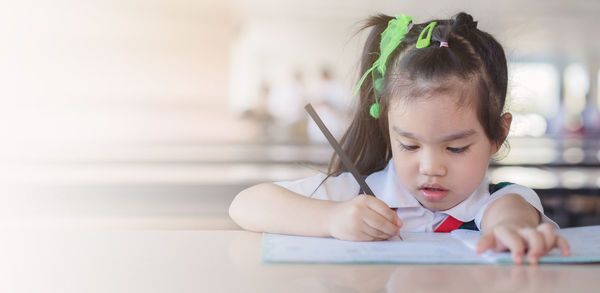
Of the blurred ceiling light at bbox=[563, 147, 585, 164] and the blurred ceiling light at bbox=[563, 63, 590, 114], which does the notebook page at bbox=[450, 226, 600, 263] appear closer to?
the blurred ceiling light at bbox=[563, 147, 585, 164]

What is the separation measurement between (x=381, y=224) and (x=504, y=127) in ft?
0.98

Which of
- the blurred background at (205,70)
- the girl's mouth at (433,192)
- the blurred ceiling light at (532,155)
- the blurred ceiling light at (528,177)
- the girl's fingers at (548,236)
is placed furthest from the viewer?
the blurred background at (205,70)

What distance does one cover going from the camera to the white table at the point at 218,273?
1.40 feet

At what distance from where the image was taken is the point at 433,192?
77 cm

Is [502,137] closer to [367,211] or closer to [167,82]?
[367,211]

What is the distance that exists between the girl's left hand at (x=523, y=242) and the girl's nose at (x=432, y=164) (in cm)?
18

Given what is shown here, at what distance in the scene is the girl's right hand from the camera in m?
0.62

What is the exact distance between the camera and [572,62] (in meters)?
6.67

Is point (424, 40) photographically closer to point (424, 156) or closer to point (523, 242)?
point (424, 156)

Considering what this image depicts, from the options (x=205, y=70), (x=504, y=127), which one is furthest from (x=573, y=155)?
(x=205, y=70)

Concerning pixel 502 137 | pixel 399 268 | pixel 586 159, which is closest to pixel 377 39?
pixel 502 137

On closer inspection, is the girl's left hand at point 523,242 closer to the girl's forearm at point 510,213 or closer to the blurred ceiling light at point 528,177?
the girl's forearm at point 510,213

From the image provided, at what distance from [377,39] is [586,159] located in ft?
10.8

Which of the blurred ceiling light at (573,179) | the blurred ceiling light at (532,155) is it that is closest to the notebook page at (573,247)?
the blurred ceiling light at (573,179)
